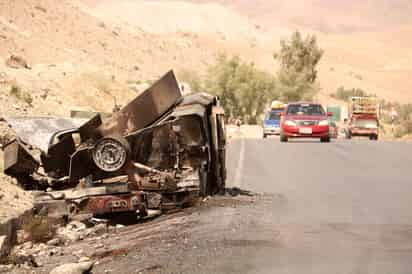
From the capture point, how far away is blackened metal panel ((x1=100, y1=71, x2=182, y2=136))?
14328 mm

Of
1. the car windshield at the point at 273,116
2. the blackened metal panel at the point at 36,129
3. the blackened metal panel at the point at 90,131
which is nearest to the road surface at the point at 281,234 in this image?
the blackened metal panel at the point at 90,131

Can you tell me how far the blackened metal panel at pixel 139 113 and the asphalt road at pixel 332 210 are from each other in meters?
2.17

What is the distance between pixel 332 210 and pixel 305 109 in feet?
87.9

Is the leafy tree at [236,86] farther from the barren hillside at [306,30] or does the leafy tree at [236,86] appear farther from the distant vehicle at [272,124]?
the barren hillside at [306,30]

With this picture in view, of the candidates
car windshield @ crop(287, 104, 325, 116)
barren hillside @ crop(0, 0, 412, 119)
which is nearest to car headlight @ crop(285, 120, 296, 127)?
car windshield @ crop(287, 104, 325, 116)

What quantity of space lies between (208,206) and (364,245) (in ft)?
15.3

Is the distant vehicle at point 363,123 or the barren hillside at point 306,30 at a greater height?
the barren hillside at point 306,30

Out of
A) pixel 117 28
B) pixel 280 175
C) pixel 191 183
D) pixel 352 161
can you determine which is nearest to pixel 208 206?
pixel 191 183

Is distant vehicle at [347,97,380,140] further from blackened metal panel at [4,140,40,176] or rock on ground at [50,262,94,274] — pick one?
rock on ground at [50,262,94,274]

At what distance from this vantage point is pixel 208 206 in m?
15.3

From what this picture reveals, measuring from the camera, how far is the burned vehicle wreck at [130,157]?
45.9ft

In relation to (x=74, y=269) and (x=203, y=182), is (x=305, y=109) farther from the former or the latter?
(x=74, y=269)

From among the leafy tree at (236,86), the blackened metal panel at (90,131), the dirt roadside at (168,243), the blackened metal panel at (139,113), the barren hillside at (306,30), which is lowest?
the dirt roadside at (168,243)

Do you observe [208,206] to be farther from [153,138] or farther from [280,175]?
[280,175]
